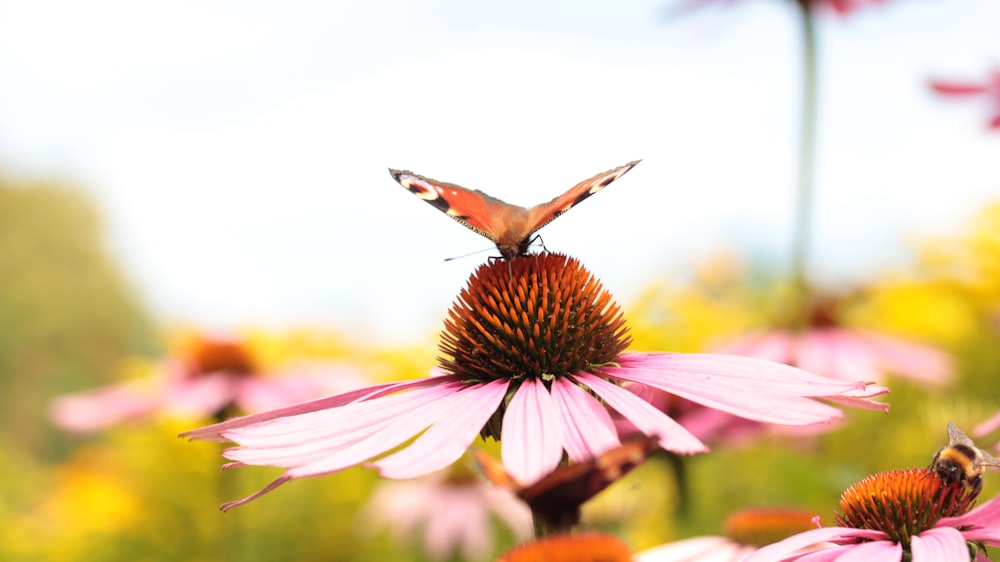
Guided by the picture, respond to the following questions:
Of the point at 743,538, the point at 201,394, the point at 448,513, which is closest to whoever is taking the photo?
the point at 743,538

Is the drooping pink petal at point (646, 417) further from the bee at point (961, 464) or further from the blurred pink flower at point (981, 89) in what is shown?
the blurred pink flower at point (981, 89)

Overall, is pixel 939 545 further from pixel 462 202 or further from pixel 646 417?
pixel 462 202

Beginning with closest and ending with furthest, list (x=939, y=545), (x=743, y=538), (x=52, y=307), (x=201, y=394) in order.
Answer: (x=939, y=545), (x=743, y=538), (x=201, y=394), (x=52, y=307)

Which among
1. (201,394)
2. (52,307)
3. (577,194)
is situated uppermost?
(52,307)

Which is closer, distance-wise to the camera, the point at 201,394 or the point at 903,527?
the point at 903,527

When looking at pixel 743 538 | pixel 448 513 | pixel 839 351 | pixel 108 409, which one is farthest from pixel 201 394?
pixel 743 538

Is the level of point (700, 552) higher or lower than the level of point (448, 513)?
higher

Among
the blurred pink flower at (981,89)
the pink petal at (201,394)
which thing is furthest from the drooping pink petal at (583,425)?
the pink petal at (201,394)

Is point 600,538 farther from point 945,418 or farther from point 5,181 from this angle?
point 5,181

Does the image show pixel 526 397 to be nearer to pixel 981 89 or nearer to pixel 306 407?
pixel 306 407
